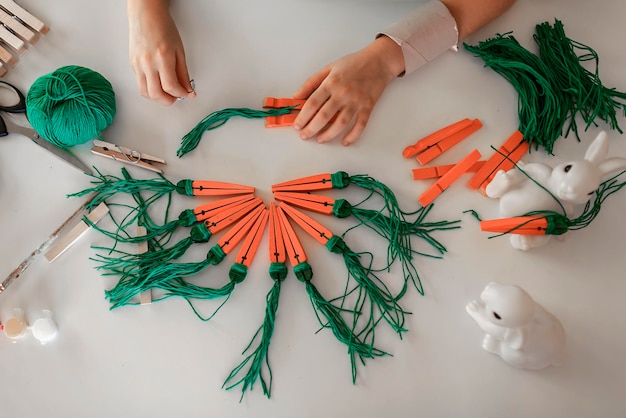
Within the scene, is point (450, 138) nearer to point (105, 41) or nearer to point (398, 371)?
point (398, 371)

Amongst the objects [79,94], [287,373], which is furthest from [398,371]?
[79,94]

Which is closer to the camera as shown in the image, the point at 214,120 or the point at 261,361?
the point at 261,361

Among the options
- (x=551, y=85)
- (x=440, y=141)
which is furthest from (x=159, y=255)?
(x=551, y=85)

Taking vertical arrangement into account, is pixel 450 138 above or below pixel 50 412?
above

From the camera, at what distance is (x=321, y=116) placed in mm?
938

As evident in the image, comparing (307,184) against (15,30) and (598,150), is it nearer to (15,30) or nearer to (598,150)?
(598,150)

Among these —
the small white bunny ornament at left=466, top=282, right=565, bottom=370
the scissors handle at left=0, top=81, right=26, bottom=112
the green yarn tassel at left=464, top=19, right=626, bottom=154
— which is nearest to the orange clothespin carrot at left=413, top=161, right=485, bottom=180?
the green yarn tassel at left=464, top=19, right=626, bottom=154

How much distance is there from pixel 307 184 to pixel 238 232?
0.50 ft

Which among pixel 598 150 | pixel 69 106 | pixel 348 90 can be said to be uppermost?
pixel 598 150

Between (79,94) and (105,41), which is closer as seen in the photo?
(79,94)

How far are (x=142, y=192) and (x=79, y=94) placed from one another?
200 mm

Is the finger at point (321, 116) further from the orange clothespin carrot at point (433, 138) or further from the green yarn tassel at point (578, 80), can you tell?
the green yarn tassel at point (578, 80)

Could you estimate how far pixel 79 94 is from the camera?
2.94 feet

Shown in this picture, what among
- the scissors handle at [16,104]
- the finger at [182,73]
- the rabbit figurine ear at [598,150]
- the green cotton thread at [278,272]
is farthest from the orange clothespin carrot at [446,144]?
the scissors handle at [16,104]
